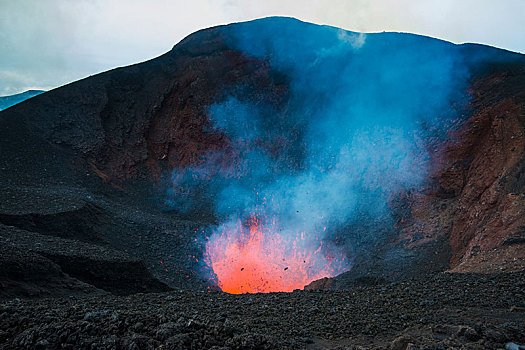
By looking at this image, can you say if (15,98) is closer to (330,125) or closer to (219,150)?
(219,150)

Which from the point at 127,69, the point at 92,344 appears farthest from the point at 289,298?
the point at 127,69

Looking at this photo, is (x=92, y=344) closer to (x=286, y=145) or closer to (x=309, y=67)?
(x=286, y=145)

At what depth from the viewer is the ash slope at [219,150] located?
10156 millimetres

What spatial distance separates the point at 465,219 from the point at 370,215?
3.49 metres

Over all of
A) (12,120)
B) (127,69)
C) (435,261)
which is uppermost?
(127,69)

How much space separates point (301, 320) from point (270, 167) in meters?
13.5

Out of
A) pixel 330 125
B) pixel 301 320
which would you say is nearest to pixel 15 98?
pixel 330 125

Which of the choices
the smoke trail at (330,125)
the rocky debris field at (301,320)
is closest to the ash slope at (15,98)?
the smoke trail at (330,125)

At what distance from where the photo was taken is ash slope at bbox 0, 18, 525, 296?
33.3 feet

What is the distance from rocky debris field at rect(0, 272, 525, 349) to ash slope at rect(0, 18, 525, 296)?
330cm

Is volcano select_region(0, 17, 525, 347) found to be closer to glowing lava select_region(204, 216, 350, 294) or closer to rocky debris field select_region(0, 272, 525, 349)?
glowing lava select_region(204, 216, 350, 294)

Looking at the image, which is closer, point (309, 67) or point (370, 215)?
point (370, 215)

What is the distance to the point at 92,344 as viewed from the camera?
10.8 feet

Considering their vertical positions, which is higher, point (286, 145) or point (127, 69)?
point (127, 69)
